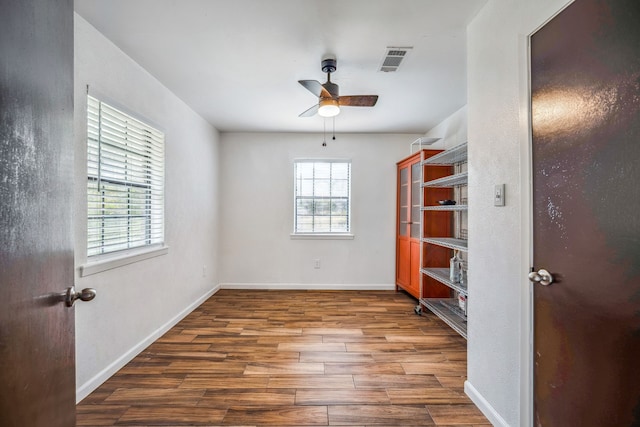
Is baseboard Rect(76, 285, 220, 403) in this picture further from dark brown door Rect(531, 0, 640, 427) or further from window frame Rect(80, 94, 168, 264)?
dark brown door Rect(531, 0, 640, 427)

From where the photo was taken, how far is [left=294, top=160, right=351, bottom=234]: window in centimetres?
464

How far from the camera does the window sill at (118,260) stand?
195 cm

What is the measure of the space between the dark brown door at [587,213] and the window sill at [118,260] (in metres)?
2.60

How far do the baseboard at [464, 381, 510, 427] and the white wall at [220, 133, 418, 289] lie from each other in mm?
2653

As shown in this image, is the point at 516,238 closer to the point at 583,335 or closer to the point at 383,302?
the point at 583,335

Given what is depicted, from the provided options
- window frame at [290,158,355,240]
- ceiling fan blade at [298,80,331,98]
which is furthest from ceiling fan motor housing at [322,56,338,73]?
window frame at [290,158,355,240]

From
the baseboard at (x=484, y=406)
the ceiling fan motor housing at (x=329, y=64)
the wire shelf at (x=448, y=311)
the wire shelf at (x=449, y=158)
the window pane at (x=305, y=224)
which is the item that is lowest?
the baseboard at (x=484, y=406)

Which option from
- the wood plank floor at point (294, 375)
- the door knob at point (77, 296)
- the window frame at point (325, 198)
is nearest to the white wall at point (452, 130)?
the window frame at point (325, 198)

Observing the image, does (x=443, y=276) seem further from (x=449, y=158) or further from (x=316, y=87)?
(x=316, y=87)

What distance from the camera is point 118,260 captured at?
2234 mm

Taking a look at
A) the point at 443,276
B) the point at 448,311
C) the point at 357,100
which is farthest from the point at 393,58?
the point at 448,311

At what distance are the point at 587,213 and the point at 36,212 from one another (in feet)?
5.94

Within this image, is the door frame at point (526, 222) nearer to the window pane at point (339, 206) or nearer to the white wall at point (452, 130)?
the white wall at point (452, 130)

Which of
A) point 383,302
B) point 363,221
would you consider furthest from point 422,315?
point 363,221
